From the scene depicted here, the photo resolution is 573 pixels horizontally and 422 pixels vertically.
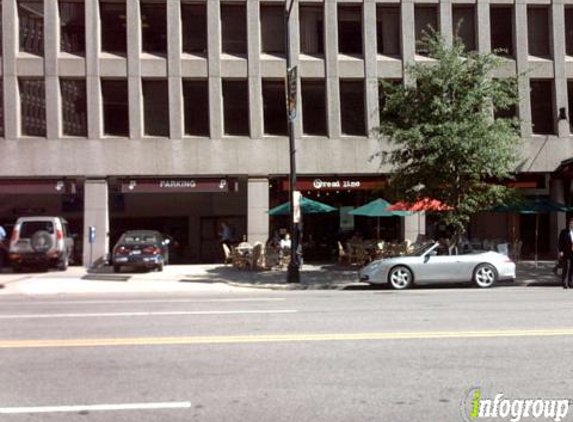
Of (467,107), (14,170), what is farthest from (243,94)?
(467,107)

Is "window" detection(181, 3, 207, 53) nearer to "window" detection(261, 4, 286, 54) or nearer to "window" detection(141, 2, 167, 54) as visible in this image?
"window" detection(141, 2, 167, 54)

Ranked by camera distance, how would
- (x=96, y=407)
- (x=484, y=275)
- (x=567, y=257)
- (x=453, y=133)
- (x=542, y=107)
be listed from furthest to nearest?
(x=542, y=107)
(x=453, y=133)
(x=484, y=275)
(x=567, y=257)
(x=96, y=407)

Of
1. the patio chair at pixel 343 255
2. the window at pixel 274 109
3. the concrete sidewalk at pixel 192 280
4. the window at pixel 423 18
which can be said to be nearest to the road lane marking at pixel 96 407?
the concrete sidewalk at pixel 192 280

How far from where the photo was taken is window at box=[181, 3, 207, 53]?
27.5 m

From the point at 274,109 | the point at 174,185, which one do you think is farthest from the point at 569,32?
the point at 174,185

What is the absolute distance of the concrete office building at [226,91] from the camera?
26.7 m

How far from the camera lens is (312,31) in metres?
28.0

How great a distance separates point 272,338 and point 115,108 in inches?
811

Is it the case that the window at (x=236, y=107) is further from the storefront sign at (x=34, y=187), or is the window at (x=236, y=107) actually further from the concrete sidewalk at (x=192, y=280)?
the storefront sign at (x=34, y=187)

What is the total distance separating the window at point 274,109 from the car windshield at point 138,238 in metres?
7.11

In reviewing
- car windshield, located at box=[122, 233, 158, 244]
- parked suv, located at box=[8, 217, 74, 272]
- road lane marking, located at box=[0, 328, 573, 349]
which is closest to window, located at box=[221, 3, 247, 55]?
car windshield, located at box=[122, 233, 158, 244]

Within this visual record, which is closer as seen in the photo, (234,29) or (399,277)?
(399,277)

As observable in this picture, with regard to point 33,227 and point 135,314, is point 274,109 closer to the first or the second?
point 33,227

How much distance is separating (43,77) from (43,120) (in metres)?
1.77
